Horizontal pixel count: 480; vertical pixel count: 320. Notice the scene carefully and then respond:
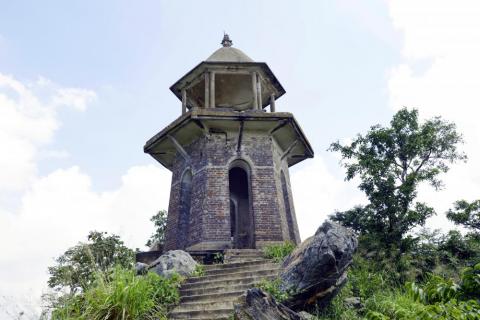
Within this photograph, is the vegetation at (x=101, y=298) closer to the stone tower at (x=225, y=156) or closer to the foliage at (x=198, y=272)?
the foliage at (x=198, y=272)

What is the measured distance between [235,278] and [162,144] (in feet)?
20.5

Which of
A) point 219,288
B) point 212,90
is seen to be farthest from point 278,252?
point 212,90

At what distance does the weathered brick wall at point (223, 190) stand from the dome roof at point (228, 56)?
2.94m

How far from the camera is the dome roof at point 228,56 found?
12617 millimetres

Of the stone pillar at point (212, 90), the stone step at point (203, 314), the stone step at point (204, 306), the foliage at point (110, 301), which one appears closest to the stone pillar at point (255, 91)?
the stone pillar at point (212, 90)

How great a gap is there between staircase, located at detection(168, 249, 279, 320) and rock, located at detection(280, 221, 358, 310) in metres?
0.96

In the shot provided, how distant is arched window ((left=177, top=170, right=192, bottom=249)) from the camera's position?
35.4 feet

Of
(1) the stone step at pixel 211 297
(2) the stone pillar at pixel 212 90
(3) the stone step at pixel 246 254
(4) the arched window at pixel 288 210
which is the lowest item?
(1) the stone step at pixel 211 297

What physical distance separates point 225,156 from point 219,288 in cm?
498

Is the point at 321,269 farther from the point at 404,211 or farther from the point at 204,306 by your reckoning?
the point at 404,211

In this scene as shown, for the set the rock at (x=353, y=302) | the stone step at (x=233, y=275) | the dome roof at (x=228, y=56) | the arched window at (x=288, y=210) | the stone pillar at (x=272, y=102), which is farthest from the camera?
the dome roof at (x=228, y=56)

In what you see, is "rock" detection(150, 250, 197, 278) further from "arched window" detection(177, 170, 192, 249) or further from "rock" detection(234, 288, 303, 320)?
"rock" detection(234, 288, 303, 320)

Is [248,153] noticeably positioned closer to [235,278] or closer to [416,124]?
[235,278]

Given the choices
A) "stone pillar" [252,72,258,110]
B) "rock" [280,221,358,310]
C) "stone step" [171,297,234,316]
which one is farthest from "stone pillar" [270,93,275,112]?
"stone step" [171,297,234,316]
